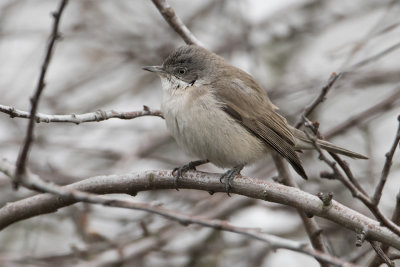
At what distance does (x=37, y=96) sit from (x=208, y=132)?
2331 mm

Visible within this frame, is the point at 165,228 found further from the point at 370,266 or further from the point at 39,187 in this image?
the point at 39,187

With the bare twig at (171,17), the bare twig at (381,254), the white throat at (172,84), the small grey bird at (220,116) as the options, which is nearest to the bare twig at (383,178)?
the bare twig at (381,254)

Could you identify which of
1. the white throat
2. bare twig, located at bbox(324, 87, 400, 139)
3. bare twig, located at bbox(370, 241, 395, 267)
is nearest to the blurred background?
bare twig, located at bbox(324, 87, 400, 139)

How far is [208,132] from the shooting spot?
180 inches

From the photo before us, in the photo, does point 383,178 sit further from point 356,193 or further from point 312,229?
point 312,229

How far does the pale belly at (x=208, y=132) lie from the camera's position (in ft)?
15.0

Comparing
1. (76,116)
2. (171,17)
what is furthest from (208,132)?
(76,116)

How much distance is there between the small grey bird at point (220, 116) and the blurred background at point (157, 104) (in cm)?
99

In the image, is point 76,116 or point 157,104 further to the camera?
point 157,104

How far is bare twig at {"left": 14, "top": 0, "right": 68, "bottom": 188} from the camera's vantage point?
7.37 feet

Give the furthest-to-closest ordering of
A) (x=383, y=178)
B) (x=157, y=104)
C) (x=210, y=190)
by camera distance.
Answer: (x=157, y=104), (x=210, y=190), (x=383, y=178)

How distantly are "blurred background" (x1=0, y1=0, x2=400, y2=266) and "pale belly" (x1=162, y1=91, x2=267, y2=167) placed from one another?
1.25 meters

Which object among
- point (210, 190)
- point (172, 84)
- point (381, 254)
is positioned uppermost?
point (172, 84)

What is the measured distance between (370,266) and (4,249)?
202 inches
